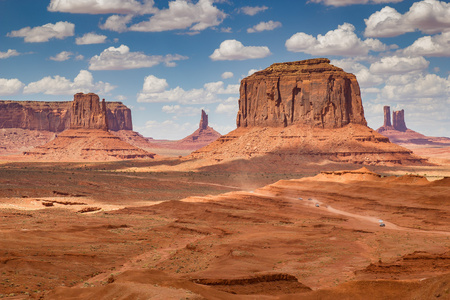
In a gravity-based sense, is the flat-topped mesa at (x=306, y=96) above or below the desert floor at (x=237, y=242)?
above

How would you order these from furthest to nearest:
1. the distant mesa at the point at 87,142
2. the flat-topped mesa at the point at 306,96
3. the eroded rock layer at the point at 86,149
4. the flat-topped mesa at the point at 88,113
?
1. the flat-topped mesa at the point at 88,113
2. the distant mesa at the point at 87,142
3. the eroded rock layer at the point at 86,149
4. the flat-topped mesa at the point at 306,96

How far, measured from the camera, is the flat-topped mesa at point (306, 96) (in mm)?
112438

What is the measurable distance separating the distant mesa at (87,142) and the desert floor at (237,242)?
7590 centimetres

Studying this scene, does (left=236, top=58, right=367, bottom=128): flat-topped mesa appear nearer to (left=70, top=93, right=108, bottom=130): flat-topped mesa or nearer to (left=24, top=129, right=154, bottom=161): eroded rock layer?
(left=24, top=129, right=154, bottom=161): eroded rock layer

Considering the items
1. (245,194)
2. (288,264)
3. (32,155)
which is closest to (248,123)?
(32,155)

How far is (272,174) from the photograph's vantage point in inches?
3676

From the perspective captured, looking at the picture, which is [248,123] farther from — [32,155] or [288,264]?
[288,264]

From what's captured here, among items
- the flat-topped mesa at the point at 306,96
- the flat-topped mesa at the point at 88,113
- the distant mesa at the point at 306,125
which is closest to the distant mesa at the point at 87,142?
the flat-topped mesa at the point at 88,113

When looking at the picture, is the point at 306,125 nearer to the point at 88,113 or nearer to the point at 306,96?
the point at 306,96

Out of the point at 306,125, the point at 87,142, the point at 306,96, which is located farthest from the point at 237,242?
the point at 87,142

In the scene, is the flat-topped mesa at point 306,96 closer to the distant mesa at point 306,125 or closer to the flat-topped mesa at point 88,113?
the distant mesa at point 306,125

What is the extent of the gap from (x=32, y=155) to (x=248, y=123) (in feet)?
194

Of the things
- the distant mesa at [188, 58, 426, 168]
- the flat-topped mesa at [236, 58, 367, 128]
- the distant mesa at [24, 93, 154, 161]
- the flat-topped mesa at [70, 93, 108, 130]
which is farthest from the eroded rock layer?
the flat-topped mesa at [236, 58, 367, 128]

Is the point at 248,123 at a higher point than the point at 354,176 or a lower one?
higher
